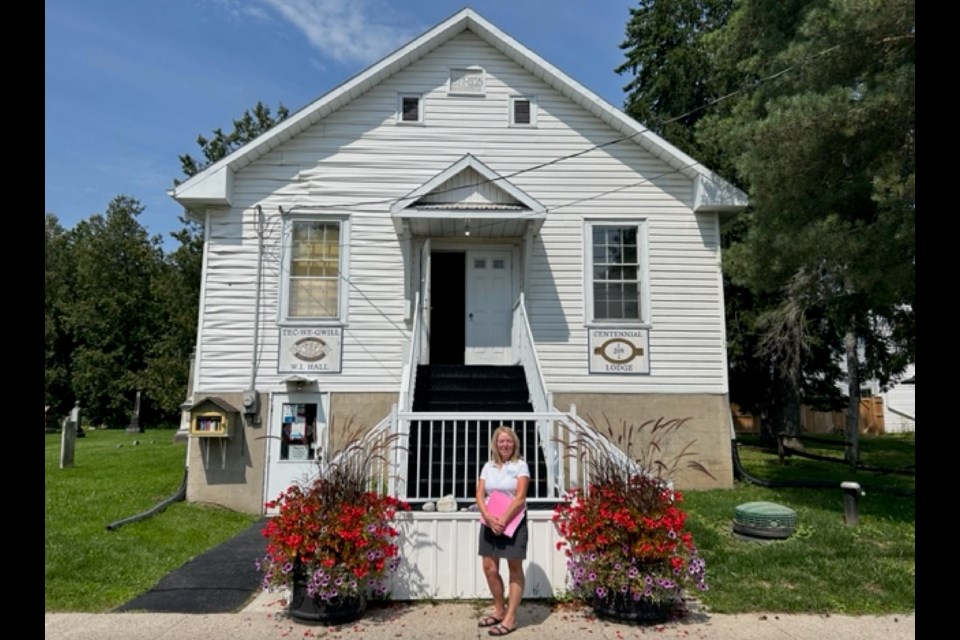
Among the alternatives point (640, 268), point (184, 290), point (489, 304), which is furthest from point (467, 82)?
point (184, 290)

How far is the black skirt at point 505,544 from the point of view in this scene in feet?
15.6

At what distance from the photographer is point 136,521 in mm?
8461

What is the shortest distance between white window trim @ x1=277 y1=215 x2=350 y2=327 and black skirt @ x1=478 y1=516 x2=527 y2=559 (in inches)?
247

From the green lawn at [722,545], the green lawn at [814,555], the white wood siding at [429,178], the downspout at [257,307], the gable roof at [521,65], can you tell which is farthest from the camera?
the gable roof at [521,65]

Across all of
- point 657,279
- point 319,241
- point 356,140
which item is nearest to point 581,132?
point 657,279

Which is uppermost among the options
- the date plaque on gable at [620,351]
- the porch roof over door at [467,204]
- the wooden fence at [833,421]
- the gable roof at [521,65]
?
the gable roof at [521,65]

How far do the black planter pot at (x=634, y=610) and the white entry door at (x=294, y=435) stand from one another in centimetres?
623

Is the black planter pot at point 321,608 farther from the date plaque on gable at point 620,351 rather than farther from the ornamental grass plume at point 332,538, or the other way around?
the date plaque on gable at point 620,351

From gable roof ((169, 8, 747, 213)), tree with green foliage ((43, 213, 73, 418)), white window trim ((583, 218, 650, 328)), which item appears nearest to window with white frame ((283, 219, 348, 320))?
gable roof ((169, 8, 747, 213))

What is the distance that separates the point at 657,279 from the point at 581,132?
2.93m

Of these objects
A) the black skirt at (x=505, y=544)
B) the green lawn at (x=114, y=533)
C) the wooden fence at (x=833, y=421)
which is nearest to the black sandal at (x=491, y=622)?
the black skirt at (x=505, y=544)

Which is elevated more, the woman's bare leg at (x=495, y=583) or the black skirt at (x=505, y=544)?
the black skirt at (x=505, y=544)

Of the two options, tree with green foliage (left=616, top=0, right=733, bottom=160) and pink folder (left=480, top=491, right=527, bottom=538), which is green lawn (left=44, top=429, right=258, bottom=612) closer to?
pink folder (left=480, top=491, right=527, bottom=538)
